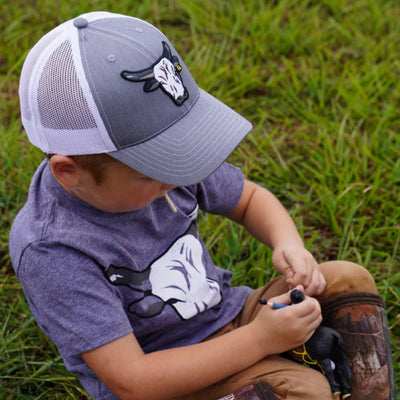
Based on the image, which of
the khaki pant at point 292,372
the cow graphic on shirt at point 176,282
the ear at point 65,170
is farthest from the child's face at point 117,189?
the khaki pant at point 292,372

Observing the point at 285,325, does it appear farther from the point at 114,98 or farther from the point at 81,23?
the point at 81,23

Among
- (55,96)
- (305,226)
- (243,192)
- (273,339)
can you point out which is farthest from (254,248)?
(55,96)

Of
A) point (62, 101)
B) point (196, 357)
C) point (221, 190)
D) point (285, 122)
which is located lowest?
point (285, 122)

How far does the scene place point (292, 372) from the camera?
127 centimetres

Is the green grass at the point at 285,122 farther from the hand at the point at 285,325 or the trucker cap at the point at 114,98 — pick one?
the trucker cap at the point at 114,98

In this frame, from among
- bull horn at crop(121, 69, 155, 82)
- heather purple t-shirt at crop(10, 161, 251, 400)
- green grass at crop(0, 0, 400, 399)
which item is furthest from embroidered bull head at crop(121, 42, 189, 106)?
green grass at crop(0, 0, 400, 399)

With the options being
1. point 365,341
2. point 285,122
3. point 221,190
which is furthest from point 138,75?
point 285,122

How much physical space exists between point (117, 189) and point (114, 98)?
0.17 metres

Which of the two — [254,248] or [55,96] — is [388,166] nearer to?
[254,248]

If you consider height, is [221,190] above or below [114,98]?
below

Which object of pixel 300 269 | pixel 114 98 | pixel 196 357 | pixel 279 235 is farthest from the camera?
pixel 279 235

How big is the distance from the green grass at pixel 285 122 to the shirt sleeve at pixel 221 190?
12.9 inches

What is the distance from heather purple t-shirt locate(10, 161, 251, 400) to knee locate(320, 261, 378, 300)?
0.78ft

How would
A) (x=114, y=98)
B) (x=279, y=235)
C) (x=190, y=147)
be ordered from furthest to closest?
1. (x=279, y=235)
2. (x=190, y=147)
3. (x=114, y=98)
